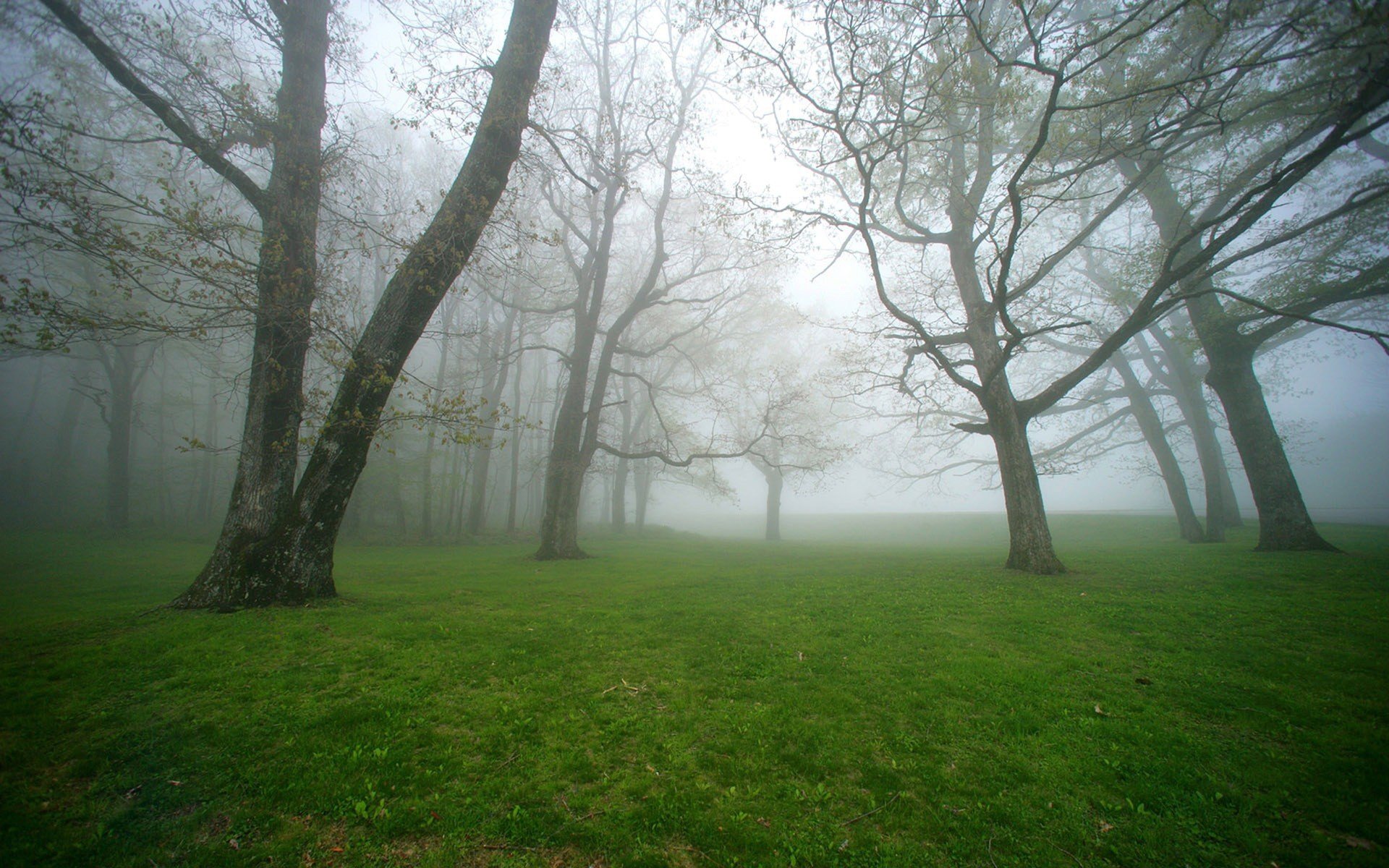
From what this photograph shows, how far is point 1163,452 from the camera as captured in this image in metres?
19.7

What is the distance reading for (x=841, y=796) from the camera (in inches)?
136

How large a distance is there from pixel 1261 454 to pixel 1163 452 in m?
8.22

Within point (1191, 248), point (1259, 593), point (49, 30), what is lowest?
point (1259, 593)

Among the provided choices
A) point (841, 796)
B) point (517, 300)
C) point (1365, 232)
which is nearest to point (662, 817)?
point (841, 796)

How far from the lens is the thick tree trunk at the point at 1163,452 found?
18.5 metres

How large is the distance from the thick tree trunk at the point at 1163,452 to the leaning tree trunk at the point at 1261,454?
6195 millimetres

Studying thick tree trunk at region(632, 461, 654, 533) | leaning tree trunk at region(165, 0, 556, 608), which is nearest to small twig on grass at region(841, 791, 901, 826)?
leaning tree trunk at region(165, 0, 556, 608)

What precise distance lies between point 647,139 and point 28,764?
1540 centimetres

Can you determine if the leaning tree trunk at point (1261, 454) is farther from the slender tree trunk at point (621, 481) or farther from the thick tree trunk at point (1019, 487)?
the slender tree trunk at point (621, 481)

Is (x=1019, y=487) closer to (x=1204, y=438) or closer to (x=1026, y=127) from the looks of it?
(x=1026, y=127)

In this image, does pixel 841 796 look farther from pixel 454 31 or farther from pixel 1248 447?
pixel 1248 447

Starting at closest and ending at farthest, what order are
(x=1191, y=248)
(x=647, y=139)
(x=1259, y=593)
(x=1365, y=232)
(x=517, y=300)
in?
(x=1259, y=593)
(x=1365, y=232)
(x=647, y=139)
(x=1191, y=248)
(x=517, y=300)

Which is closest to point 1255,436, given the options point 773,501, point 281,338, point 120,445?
point 773,501

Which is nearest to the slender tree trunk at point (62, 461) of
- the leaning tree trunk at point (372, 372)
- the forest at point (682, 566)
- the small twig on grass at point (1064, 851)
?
the forest at point (682, 566)
